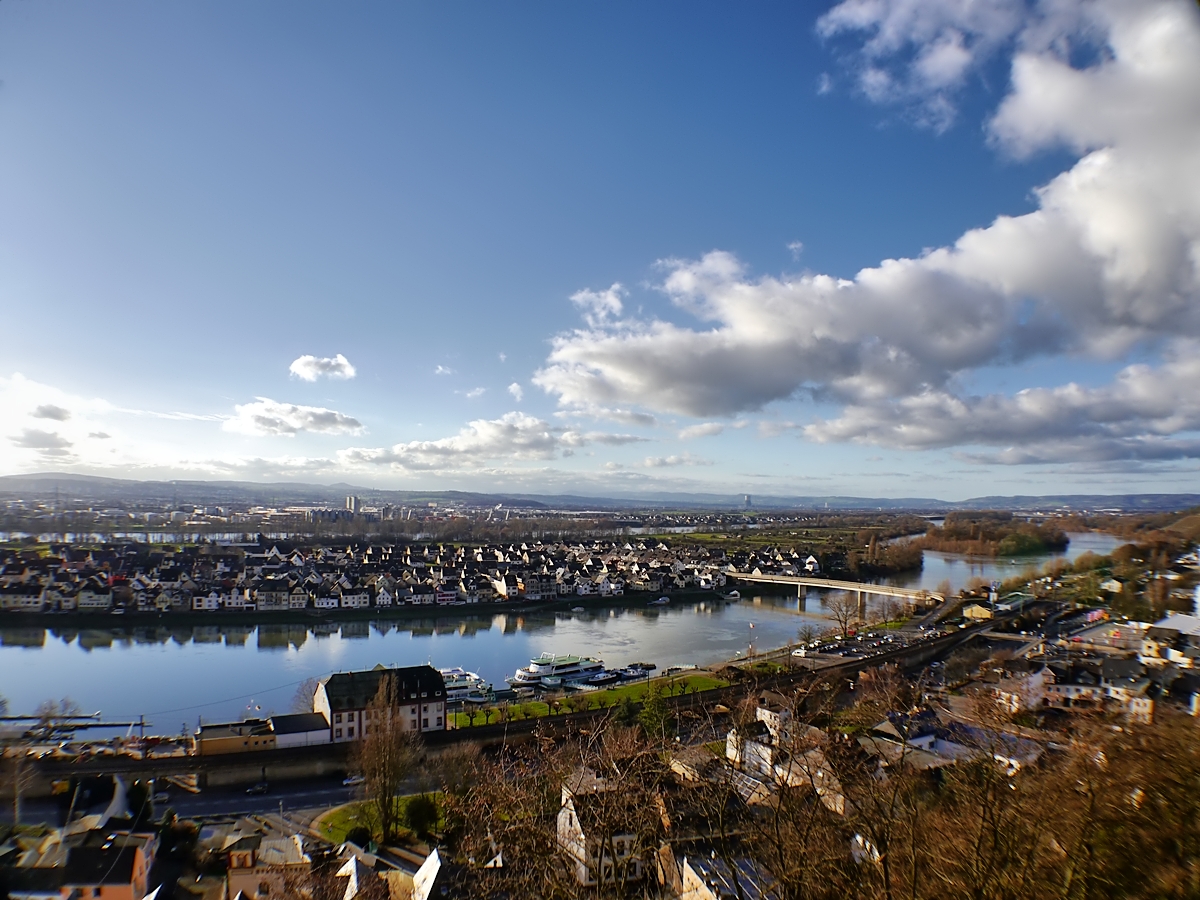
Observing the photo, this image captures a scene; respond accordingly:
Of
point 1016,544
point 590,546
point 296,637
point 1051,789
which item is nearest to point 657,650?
point 296,637

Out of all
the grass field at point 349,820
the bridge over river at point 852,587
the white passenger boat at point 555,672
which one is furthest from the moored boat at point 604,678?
the bridge over river at point 852,587

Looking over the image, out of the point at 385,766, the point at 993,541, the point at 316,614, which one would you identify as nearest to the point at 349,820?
the point at 385,766

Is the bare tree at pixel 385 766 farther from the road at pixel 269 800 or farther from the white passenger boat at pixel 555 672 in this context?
the white passenger boat at pixel 555 672

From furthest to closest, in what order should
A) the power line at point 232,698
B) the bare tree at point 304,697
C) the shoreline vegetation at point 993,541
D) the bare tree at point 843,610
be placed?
the shoreline vegetation at point 993,541, the bare tree at point 843,610, the power line at point 232,698, the bare tree at point 304,697

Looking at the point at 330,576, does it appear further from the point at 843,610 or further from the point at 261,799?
the point at 843,610

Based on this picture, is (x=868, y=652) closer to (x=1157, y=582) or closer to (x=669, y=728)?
(x=669, y=728)

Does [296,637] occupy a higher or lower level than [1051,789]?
lower

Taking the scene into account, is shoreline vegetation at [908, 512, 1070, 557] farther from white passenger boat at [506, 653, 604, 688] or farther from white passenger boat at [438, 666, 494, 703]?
white passenger boat at [438, 666, 494, 703]
